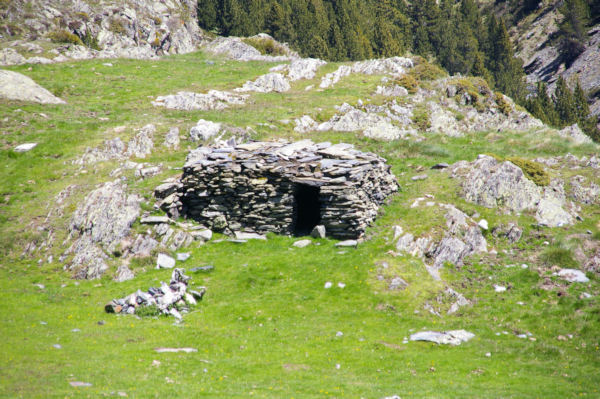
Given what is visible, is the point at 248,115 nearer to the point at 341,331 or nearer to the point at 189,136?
the point at 189,136

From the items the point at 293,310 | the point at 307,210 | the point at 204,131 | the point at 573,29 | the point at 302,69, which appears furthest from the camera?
the point at 573,29

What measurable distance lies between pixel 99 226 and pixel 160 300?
1082 centimetres

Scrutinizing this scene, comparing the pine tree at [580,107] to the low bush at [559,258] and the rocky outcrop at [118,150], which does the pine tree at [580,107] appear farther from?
the rocky outcrop at [118,150]

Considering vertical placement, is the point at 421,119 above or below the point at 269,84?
below

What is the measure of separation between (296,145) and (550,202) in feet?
72.4

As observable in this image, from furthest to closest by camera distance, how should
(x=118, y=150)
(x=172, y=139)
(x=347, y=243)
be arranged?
(x=172, y=139), (x=118, y=150), (x=347, y=243)

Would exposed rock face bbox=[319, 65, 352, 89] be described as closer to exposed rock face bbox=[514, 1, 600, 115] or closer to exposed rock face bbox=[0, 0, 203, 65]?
exposed rock face bbox=[0, 0, 203, 65]

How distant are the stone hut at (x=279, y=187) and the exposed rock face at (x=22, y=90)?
92.9ft

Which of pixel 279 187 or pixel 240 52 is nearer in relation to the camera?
pixel 279 187

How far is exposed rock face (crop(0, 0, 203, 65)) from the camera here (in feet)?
271

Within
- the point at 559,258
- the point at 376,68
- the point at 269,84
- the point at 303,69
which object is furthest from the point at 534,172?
the point at 303,69

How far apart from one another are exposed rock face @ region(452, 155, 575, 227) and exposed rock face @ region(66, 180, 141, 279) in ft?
95.4

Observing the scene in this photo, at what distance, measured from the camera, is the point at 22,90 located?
51125mm

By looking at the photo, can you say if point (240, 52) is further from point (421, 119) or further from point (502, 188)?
point (502, 188)
